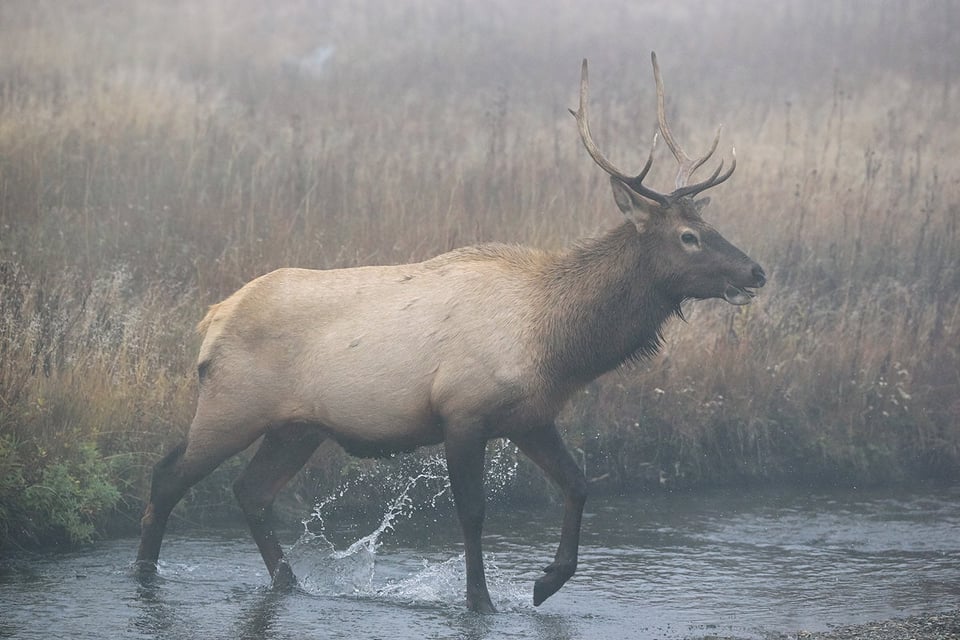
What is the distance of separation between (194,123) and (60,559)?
7.72m

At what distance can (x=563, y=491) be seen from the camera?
22.8 ft

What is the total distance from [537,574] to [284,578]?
1394 millimetres

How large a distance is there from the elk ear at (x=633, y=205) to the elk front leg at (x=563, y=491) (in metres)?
1.16

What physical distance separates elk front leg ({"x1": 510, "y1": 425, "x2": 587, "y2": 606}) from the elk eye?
1169 mm

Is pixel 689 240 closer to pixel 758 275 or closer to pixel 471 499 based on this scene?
pixel 758 275

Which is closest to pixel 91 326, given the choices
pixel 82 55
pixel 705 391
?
pixel 705 391

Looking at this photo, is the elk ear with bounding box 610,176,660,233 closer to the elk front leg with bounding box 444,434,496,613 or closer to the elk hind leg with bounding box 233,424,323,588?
the elk front leg with bounding box 444,434,496,613

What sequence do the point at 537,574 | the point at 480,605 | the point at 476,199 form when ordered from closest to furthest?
the point at 480,605
the point at 537,574
the point at 476,199

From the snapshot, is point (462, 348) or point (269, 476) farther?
point (269, 476)

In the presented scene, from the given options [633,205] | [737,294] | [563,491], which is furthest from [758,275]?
[563,491]

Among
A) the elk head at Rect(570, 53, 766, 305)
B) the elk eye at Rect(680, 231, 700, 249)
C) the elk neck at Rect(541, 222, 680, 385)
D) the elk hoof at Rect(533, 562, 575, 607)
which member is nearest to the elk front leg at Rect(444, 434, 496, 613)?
the elk hoof at Rect(533, 562, 575, 607)

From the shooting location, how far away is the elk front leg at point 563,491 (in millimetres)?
6801

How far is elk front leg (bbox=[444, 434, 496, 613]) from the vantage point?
22.2 feet

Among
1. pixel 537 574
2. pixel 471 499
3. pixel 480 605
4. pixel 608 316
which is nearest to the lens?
pixel 480 605
